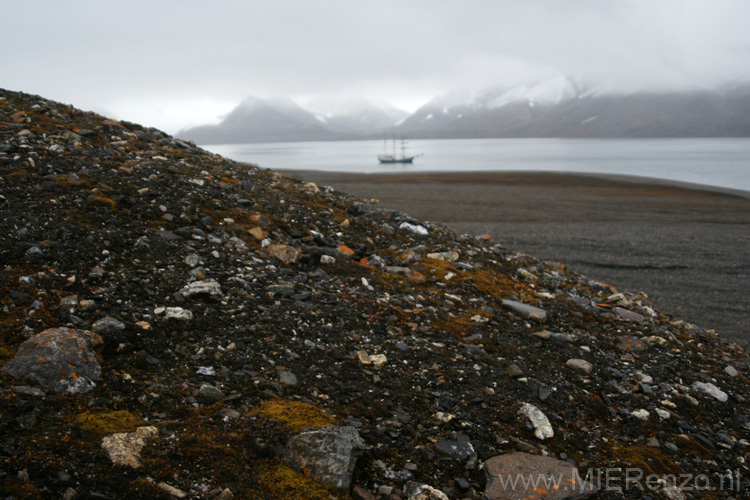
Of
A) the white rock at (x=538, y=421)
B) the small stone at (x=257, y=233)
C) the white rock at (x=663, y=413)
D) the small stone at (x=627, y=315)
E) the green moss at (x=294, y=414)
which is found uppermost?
the small stone at (x=257, y=233)

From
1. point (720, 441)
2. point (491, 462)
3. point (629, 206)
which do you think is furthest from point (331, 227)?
point (629, 206)

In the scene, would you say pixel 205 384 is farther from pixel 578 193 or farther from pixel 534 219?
pixel 578 193

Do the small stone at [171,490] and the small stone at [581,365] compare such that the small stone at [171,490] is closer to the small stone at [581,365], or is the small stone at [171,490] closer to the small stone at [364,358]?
the small stone at [364,358]

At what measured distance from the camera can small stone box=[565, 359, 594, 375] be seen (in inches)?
239

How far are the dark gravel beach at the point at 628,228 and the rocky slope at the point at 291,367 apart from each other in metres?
7.83

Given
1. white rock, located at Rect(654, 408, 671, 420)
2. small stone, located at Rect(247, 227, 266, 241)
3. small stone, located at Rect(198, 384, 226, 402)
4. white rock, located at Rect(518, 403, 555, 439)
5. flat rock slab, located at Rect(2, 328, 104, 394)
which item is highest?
small stone, located at Rect(247, 227, 266, 241)

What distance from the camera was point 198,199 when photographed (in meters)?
8.26

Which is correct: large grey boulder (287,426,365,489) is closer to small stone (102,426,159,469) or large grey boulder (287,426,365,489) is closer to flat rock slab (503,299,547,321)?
small stone (102,426,159,469)

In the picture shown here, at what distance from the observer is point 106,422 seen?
3484 millimetres

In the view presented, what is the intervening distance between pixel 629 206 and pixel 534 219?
10.7m

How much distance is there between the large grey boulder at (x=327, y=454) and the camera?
11.7 feet

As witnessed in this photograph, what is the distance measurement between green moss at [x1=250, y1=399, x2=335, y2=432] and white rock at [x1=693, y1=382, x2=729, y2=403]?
216 inches

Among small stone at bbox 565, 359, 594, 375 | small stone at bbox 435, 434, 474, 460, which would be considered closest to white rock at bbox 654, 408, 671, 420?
small stone at bbox 565, 359, 594, 375

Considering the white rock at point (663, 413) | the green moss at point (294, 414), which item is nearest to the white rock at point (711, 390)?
the white rock at point (663, 413)
